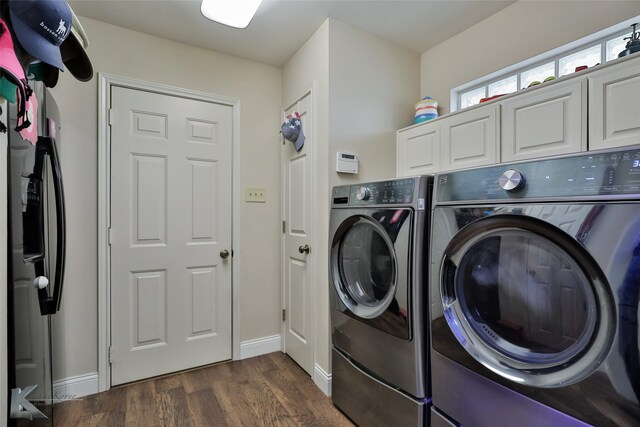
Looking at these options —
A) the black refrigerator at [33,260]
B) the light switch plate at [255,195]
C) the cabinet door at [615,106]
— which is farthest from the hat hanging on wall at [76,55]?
the cabinet door at [615,106]

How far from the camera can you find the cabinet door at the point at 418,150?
1882 mm

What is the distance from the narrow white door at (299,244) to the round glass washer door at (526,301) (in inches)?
47.3

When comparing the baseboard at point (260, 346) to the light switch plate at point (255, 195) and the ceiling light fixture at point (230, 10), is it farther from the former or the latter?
the ceiling light fixture at point (230, 10)

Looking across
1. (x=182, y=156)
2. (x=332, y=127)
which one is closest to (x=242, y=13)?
(x=332, y=127)

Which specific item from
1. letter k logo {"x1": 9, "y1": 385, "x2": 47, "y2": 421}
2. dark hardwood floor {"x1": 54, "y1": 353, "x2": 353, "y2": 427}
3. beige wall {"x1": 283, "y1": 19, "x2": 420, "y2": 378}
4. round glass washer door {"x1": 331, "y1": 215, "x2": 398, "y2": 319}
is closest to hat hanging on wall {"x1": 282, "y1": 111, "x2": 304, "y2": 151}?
beige wall {"x1": 283, "y1": 19, "x2": 420, "y2": 378}

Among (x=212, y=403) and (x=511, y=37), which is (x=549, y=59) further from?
(x=212, y=403)

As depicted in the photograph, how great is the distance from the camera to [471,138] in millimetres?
1666

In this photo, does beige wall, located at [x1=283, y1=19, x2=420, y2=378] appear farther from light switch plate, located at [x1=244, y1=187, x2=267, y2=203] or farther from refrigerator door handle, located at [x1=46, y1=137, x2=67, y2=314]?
refrigerator door handle, located at [x1=46, y1=137, x2=67, y2=314]

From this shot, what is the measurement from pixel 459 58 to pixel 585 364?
2.00 meters

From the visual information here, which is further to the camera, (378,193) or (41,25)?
(378,193)

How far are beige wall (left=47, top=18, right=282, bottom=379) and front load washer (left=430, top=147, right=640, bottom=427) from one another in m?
1.63

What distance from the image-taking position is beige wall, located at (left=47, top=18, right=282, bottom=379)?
1924 millimetres

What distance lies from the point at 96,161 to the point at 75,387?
4.77 feet

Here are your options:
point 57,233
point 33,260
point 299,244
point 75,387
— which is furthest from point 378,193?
point 75,387
